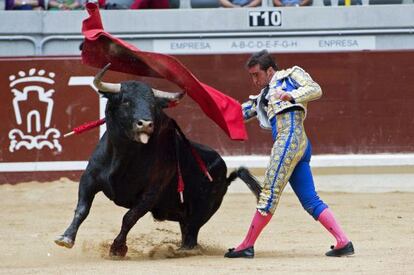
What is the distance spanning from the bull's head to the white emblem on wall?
14.3 ft

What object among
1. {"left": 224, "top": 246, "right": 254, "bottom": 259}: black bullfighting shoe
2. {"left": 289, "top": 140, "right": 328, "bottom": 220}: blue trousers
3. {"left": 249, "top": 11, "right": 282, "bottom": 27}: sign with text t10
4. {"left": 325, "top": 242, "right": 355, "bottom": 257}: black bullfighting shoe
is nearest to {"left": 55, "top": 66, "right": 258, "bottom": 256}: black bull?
{"left": 224, "top": 246, "right": 254, "bottom": 259}: black bullfighting shoe

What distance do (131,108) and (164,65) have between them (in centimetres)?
46

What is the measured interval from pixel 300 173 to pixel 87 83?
4724 millimetres

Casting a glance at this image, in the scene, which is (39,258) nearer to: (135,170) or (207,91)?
(135,170)

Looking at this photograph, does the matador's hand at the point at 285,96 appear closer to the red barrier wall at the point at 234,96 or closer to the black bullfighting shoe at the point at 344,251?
the black bullfighting shoe at the point at 344,251

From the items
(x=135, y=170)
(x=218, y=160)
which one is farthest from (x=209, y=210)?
(x=135, y=170)

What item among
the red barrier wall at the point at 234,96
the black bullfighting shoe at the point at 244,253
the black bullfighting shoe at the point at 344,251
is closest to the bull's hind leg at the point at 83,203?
the black bullfighting shoe at the point at 244,253

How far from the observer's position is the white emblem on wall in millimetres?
10234

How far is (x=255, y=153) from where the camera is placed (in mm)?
Answer: 10312

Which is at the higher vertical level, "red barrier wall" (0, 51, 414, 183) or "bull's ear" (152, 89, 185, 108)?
"bull's ear" (152, 89, 185, 108)

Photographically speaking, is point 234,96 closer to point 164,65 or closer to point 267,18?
point 267,18

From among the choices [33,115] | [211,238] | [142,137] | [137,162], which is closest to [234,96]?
[33,115]

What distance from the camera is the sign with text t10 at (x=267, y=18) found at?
1105 centimetres

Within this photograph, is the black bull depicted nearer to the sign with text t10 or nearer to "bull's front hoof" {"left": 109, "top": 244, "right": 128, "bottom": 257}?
"bull's front hoof" {"left": 109, "top": 244, "right": 128, "bottom": 257}
